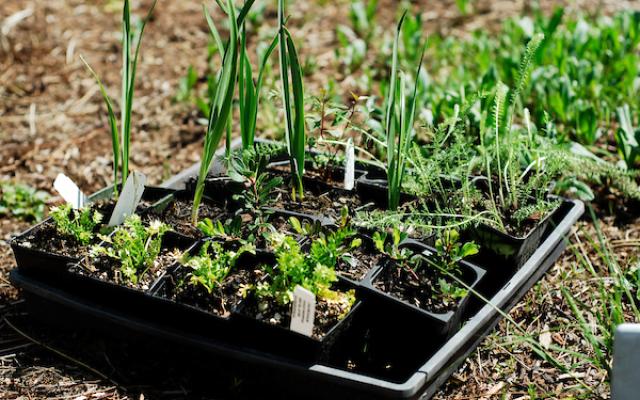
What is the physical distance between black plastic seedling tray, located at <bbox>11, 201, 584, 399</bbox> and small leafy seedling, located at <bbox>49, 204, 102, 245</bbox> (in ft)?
0.49

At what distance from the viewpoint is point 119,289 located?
74.6 inches

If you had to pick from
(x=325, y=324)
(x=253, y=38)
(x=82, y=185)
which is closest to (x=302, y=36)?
(x=253, y=38)

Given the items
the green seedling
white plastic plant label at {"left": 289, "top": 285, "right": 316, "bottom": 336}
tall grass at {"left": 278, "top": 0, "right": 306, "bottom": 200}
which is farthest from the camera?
the green seedling

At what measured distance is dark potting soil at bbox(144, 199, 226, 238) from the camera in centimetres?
209

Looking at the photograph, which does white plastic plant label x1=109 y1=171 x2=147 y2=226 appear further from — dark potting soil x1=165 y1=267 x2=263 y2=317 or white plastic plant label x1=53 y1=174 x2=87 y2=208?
dark potting soil x1=165 y1=267 x2=263 y2=317

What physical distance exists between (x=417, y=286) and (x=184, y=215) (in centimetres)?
71

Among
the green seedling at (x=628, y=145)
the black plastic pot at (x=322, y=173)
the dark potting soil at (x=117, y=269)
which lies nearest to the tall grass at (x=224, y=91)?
the dark potting soil at (x=117, y=269)

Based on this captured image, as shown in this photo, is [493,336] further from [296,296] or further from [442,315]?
[296,296]

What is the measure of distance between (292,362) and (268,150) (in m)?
0.63

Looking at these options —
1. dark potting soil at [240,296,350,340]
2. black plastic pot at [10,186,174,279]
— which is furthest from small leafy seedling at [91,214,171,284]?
dark potting soil at [240,296,350,340]

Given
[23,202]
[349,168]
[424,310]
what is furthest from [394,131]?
[23,202]

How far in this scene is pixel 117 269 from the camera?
1.93 meters

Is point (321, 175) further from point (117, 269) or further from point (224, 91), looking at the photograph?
point (117, 269)

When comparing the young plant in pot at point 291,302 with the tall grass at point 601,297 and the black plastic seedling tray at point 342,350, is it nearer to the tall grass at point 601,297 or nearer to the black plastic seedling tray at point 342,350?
the black plastic seedling tray at point 342,350
